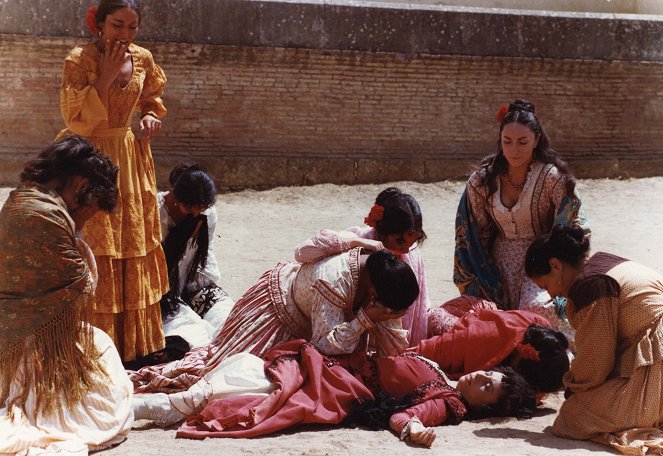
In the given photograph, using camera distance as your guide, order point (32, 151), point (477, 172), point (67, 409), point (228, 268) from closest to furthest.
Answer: point (67, 409)
point (477, 172)
point (228, 268)
point (32, 151)

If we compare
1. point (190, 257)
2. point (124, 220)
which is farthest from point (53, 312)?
point (190, 257)

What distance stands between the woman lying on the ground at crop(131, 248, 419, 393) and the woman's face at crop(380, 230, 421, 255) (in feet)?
Result: 1.25

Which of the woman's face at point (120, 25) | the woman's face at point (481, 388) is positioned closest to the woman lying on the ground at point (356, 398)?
the woman's face at point (481, 388)

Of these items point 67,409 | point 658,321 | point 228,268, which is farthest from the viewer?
point 228,268

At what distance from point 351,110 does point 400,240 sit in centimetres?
700

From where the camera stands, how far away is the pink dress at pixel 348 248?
203 inches

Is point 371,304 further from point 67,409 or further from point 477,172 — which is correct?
point 477,172

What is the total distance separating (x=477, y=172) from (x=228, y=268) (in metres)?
3.25

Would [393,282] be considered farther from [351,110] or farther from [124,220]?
[351,110]

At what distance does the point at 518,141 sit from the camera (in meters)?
6.37

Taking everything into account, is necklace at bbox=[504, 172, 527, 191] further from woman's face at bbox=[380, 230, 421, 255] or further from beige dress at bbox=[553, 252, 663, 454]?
beige dress at bbox=[553, 252, 663, 454]

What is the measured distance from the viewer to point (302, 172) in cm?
1232

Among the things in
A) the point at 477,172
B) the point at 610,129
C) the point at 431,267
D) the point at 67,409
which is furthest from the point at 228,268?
the point at 610,129

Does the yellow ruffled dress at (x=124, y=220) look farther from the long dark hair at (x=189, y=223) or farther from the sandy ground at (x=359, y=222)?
the sandy ground at (x=359, y=222)
